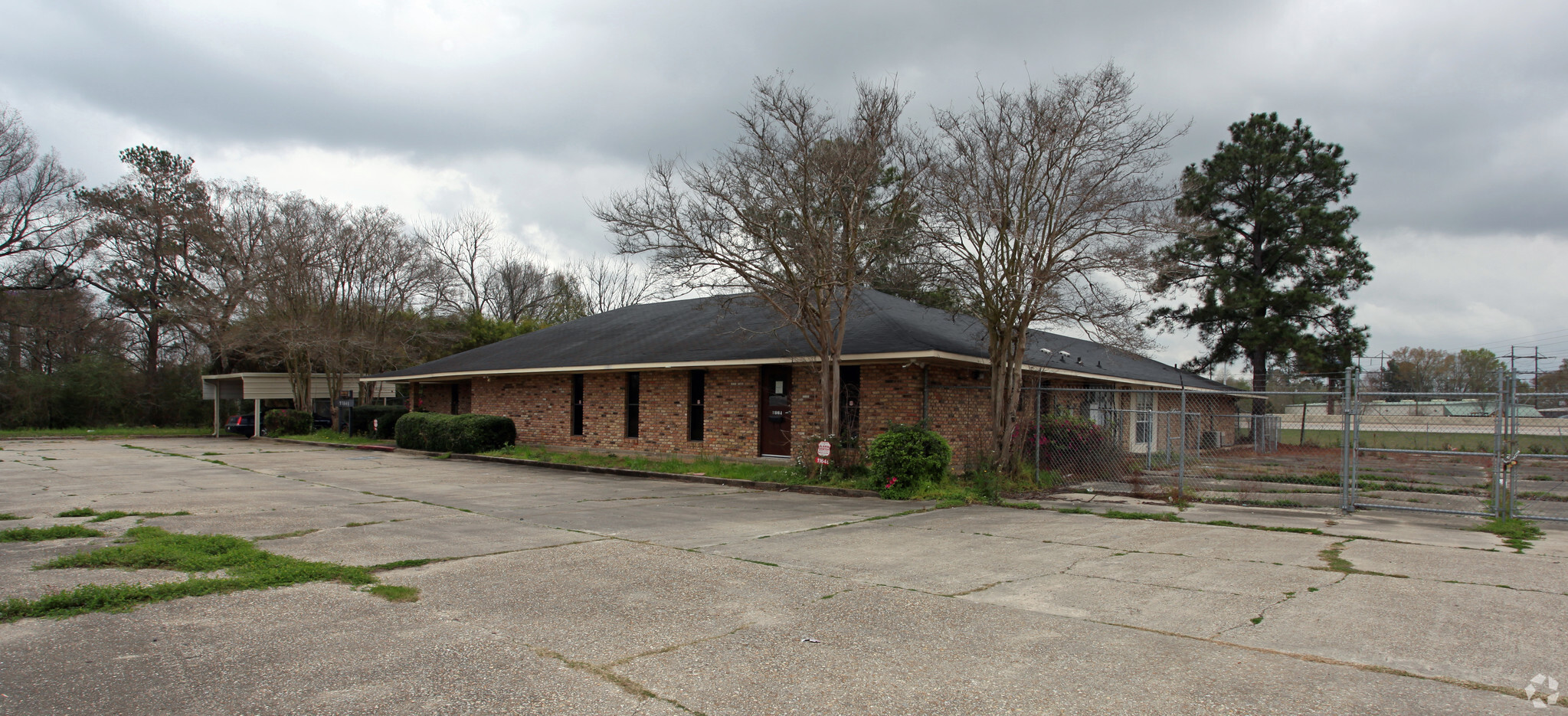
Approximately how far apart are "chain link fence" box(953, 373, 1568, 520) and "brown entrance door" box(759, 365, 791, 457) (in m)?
5.06

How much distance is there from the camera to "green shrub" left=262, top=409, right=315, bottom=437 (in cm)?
3112

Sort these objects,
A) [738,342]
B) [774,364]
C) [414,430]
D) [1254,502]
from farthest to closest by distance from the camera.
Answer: [414,430], [738,342], [774,364], [1254,502]

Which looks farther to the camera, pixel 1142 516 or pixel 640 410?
pixel 640 410

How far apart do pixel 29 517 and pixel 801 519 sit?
9125 mm

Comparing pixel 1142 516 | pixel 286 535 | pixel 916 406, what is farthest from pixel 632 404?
pixel 1142 516

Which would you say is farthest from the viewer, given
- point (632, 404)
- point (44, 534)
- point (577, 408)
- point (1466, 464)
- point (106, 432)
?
point (106, 432)

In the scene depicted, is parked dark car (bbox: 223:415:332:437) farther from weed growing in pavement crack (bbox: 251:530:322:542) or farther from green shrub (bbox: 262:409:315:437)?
weed growing in pavement crack (bbox: 251:530:322:542)

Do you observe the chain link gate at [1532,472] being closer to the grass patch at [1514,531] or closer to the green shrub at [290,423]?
the grass patch at [1514,531]

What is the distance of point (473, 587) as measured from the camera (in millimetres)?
6418

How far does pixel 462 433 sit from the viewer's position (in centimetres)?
2211

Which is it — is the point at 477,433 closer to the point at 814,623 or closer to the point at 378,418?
the point at 378,418

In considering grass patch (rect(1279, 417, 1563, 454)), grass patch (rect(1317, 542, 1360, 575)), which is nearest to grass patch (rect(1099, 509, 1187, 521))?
grass patch (rect(1317, 542, 1360, 575))

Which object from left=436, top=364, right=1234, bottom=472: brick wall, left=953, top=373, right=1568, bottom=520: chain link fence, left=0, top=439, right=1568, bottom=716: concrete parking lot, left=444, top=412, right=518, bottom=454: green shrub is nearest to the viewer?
left=0, top=439, right=1568, bottom=716: concrete parking lot

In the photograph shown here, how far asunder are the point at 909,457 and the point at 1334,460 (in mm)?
13988
